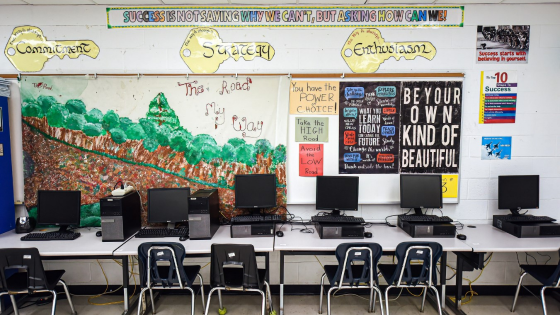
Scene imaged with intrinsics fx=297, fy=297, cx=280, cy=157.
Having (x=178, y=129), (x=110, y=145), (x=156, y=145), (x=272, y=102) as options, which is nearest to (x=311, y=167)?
(x=272, y=102)

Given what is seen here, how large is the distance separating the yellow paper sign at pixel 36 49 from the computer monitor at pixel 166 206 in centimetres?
157

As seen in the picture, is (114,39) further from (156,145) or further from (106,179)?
(106,179)

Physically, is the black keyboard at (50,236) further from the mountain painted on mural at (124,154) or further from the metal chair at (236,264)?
the metal chair at (236,264)

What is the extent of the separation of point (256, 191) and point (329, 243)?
863 millimetres

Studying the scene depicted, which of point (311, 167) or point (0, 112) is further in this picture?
point (311, 167)

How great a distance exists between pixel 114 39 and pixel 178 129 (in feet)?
3.64

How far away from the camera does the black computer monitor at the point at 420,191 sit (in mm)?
2939

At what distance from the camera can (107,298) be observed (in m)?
3.12

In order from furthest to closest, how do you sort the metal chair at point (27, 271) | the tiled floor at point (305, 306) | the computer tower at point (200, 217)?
the tiled floor at point (305, 306) → the computer tower at point (200, 217) → the metal chair at point (27, 271)

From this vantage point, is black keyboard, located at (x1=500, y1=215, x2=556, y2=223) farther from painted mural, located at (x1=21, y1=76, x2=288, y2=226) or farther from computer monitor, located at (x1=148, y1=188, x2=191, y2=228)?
computer monitor, located at (x1=148, y1=188, x2=191, y2=228)

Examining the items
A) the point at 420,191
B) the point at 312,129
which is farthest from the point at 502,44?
the point at 312,129

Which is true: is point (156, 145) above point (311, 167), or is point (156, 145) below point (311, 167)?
above

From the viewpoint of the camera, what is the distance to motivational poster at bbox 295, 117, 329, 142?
10.0 feet

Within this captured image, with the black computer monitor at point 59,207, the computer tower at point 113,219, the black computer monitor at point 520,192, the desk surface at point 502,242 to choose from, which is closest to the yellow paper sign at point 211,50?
the computer tower at point 113,219
